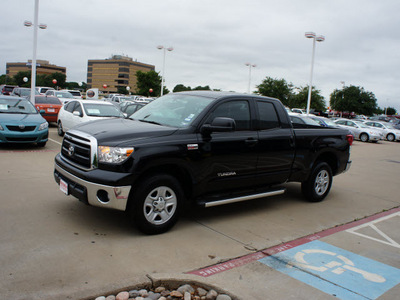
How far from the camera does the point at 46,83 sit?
119 meters

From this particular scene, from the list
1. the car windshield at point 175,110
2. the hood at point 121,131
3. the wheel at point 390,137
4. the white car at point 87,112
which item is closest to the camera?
the hood at point 121,131

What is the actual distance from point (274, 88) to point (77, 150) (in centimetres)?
5542

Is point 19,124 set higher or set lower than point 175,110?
lower

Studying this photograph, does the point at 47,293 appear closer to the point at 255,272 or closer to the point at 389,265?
the point at 255,272

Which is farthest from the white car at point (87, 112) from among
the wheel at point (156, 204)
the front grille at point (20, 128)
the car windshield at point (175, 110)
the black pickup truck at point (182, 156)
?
the wheel at point (156, 204)

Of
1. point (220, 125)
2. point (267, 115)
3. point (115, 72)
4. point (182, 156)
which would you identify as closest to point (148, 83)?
point (267, 115)

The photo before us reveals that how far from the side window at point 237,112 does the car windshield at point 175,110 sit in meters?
0.21

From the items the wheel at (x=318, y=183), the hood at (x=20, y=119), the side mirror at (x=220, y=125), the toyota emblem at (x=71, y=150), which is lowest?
the wheel at (x=318, y=183)

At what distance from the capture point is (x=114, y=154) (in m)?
4.47

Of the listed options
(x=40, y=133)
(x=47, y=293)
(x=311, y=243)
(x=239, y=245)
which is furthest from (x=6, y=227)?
(x=40, y=133)

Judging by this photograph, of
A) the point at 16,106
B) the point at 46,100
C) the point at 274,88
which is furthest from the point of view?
the point at 274,88

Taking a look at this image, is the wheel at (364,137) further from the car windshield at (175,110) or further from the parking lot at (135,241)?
the car windshield at (175,110)

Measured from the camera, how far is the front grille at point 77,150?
468 cm

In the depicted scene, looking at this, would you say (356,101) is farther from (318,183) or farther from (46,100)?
(318,183)
